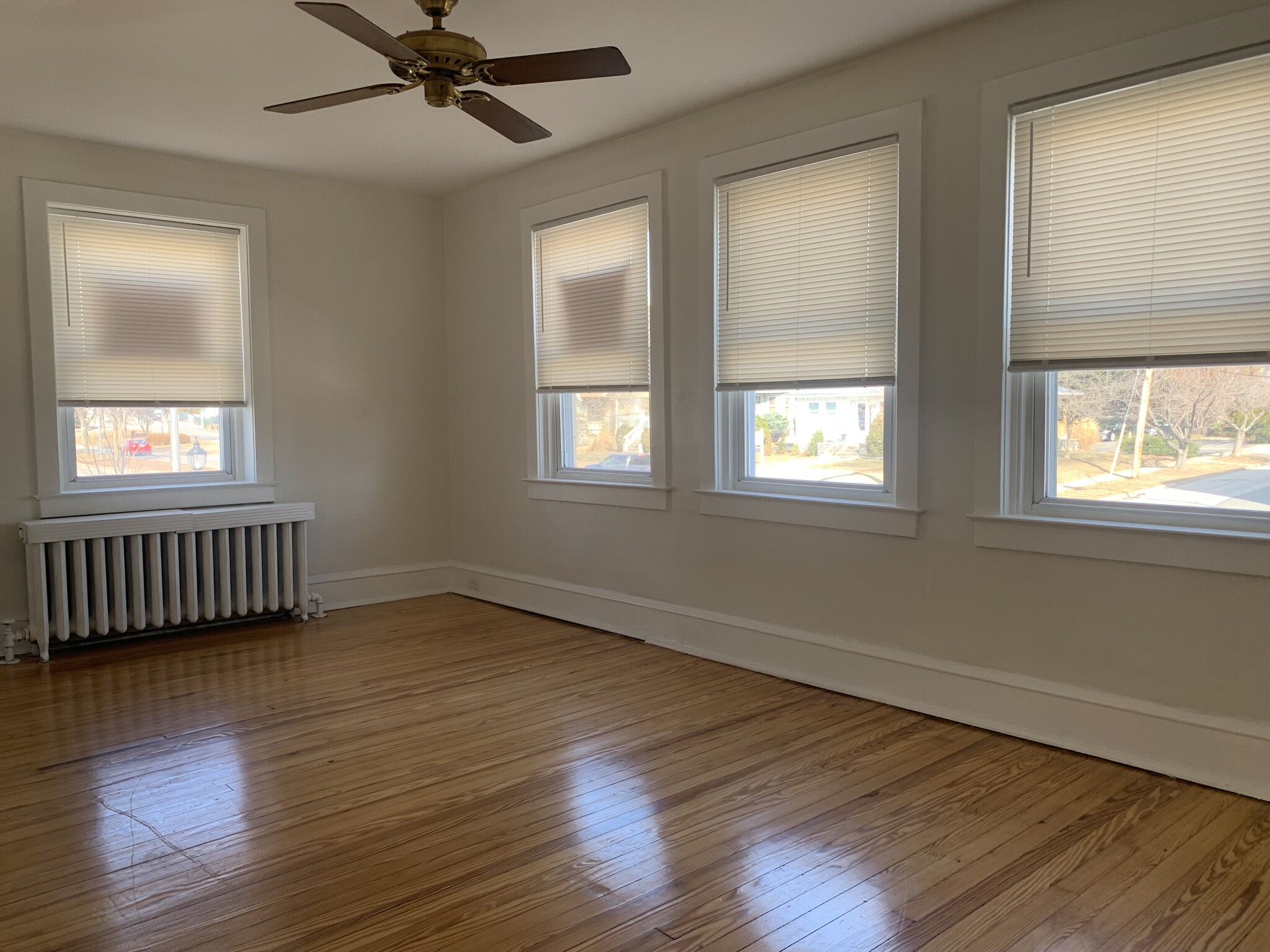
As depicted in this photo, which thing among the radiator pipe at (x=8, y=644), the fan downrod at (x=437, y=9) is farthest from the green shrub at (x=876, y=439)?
the radiator pipe at (x=8, y=644)

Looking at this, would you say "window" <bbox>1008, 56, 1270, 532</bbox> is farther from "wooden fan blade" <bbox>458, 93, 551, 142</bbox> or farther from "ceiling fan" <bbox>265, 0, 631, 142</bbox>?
"wooden fan blade" <bbox>458, 93, 551, 142</bbox>

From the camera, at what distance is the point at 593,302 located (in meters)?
4.98

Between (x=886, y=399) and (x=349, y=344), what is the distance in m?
3.61

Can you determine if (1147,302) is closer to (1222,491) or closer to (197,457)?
(1222,491)

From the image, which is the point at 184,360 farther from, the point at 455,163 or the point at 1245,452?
the point at 1245,452

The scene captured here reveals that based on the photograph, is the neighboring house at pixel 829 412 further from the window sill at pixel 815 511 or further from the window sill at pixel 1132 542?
the window sill at pixel 1132 542

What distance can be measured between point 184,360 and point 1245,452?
17.1 ft

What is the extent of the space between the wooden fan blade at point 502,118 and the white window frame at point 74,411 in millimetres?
2738

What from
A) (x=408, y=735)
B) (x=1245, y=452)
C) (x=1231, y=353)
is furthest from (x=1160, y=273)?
(x=408, y=735)

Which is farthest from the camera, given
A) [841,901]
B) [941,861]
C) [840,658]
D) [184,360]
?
[184,360]

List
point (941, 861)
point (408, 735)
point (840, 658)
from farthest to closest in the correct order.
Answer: point (840, 658) → point (408, 735) → point (941, 861)

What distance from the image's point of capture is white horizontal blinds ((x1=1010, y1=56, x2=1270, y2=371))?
8.94ft

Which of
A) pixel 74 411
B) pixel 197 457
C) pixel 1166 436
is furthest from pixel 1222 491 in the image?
pixel 74 411

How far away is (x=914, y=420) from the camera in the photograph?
3551mm
